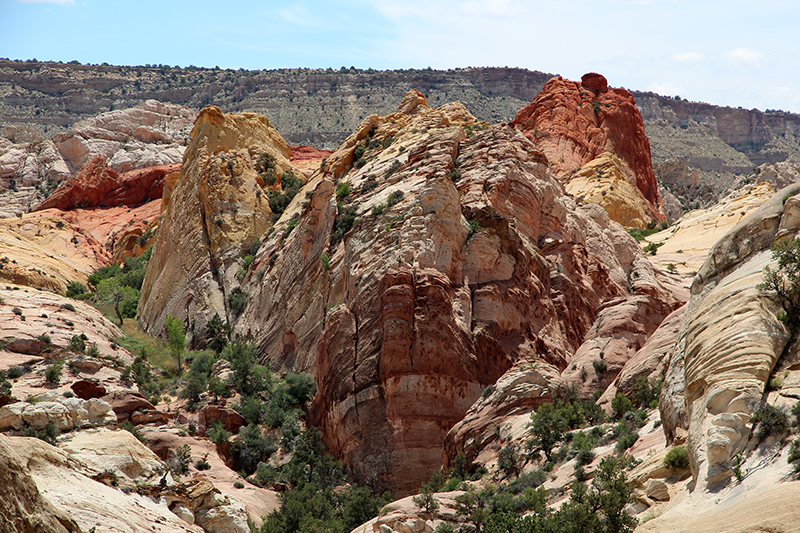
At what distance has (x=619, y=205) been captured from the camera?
3078 inches

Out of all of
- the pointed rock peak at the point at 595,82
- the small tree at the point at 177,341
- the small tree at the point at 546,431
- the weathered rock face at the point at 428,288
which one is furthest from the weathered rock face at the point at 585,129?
the small tree at the point at 546,431

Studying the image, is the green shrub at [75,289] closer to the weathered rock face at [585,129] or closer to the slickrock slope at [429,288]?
the slickrock slope at [429,288]

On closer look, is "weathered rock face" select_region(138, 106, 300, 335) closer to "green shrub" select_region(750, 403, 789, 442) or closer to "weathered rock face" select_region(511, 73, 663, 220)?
"weathered rock face" select_region(511, 73, 663, 220)

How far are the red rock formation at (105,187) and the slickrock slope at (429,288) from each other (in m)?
68.1

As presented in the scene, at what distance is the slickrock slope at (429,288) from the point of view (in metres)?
35.0

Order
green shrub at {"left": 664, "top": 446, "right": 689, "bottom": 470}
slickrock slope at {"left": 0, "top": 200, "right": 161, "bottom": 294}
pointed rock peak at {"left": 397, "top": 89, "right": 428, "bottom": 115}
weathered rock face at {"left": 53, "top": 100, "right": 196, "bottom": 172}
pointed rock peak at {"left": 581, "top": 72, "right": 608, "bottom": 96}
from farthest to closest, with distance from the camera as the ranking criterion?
weathered rock face at {"left": 53, "top": 100, "right": 196, "bottom": 172} → pointed rock peak at {"left": 581, "top": 72, "right": 608, "bottom": 96} → slickrock slope at {"left": 0, "top": 200, "right": 161, "bottom": 294} → pointed rock peak at {"left": 397, "top": 89, "right": 428, "bottom": 115} → green shrub at {"left": 664, "top": 446, "right": 689, "bottom": 470}

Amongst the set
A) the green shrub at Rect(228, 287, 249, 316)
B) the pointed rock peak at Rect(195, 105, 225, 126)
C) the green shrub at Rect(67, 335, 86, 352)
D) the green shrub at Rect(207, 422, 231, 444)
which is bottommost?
the green shrub at Rect(207, 422, 231, 444)

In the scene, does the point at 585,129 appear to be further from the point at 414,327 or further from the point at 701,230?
the point at 414,327

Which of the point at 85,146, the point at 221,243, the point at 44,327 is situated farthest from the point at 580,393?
the point at 85,146

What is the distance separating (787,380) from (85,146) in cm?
12580

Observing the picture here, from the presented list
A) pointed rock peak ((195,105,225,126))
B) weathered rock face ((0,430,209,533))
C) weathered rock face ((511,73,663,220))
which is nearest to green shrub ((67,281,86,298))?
pointed rock peak ((195,105,225,126))

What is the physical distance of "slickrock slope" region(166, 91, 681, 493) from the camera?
35000 millimetres

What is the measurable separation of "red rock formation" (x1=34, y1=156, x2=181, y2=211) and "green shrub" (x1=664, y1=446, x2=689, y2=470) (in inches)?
4087

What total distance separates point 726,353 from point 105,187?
111 metres
